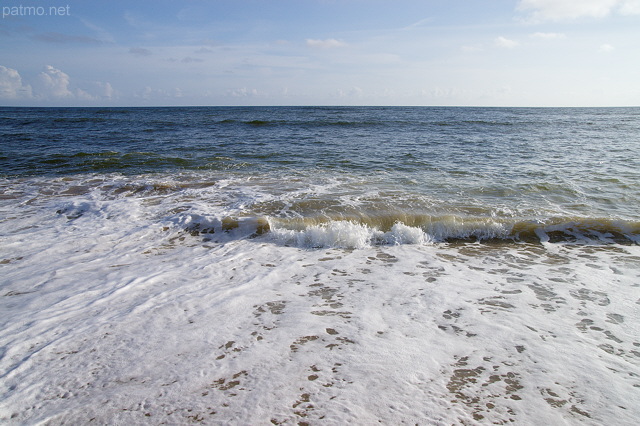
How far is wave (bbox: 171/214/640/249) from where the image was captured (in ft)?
20.9

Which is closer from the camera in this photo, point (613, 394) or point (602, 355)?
point (613, 394)

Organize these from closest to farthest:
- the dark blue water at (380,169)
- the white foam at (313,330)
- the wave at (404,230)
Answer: the white foam at (313,330)
the wave at (404,230)
the dark blue water at (380,169)

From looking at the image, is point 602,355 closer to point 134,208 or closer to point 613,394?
point 613,394

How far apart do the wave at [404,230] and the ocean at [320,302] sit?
0.04 metres

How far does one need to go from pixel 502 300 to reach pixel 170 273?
4456 mm

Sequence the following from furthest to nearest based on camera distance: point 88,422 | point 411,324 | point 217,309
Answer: point 217,309 < point 411,324 < point 88,422

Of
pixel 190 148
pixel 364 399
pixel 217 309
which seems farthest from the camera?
pixel 190 148

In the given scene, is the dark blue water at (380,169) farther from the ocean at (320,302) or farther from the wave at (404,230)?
the wave at (404,230)

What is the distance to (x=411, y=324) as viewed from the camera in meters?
3.81

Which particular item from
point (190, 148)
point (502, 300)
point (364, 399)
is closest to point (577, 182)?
point (502, 300)

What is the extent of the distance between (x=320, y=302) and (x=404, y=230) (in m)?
2.84

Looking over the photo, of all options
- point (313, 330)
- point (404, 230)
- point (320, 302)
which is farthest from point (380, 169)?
point (313, 330)

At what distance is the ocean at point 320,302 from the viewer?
2762 millimetres

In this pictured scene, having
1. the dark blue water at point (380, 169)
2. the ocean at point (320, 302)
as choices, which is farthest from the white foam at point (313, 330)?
the dark blue water at point (380, 169)
